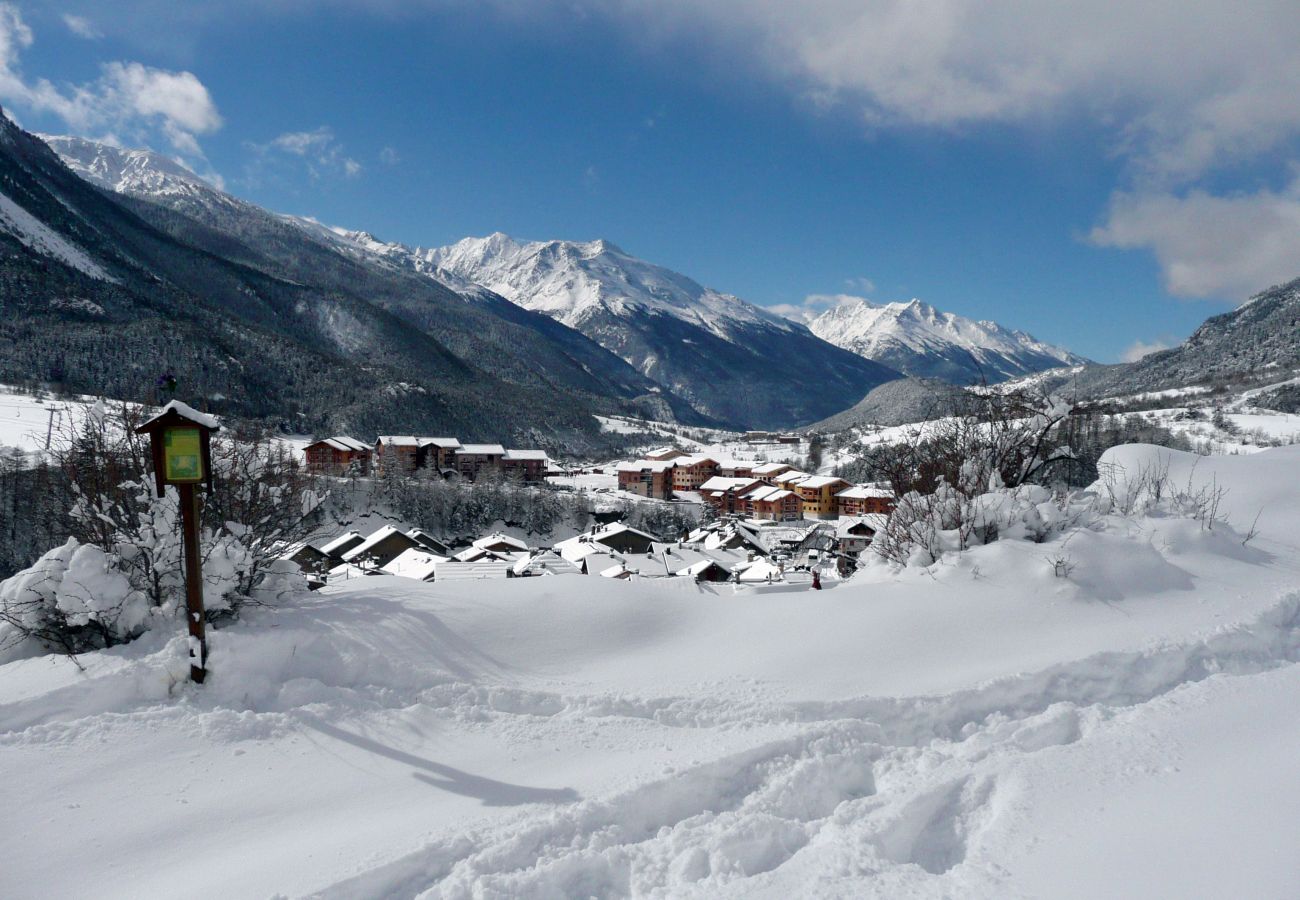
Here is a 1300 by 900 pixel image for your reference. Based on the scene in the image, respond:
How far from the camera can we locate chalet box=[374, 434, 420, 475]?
224ft

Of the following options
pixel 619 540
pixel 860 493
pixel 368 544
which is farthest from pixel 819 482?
pixel 368 544

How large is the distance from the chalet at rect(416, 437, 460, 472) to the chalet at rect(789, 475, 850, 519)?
44482 mm

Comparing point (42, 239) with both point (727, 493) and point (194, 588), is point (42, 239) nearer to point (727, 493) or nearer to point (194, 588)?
point (727, 493)

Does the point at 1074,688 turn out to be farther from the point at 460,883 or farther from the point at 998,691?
the point at 460,883

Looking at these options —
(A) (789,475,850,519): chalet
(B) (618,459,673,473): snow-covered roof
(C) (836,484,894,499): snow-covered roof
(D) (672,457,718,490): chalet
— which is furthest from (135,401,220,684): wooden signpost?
(D) (672,457,718,490): chalet

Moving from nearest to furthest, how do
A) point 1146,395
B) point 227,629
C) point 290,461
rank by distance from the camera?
1. point 227,629
2. point 290,461
3. point 1146,395

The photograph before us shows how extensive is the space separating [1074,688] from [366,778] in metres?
6.02

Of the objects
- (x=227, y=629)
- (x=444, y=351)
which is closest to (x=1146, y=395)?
(x=444, y=351)

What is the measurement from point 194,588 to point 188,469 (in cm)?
105

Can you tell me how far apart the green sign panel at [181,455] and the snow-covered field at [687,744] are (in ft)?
4.91

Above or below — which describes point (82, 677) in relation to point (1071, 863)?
above

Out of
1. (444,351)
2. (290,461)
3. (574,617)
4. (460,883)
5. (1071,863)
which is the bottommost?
(1071,863)

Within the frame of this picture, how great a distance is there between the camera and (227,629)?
6430 millimetres

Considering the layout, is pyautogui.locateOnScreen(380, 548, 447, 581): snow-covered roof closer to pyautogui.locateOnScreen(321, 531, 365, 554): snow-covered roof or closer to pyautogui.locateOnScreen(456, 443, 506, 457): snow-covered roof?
pyautogui.locateOnScreen(321, 531, 365, 554): snow-covered roof
